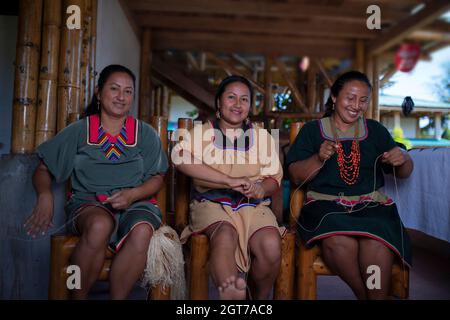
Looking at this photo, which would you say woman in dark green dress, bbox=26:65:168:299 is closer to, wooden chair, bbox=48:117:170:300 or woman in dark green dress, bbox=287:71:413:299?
wooden chair, bbox=48:117:170:300

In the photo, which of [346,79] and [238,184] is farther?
[346,79]

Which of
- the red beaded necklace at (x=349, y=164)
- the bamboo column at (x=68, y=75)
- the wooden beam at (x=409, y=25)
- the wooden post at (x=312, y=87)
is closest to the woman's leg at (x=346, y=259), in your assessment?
the red beaded necklace at (x=349, y=164)

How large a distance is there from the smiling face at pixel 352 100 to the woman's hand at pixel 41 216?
1.47 metres

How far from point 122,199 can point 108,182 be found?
0.16m

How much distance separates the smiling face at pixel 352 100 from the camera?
6.32 feet

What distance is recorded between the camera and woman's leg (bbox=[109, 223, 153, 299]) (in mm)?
1563

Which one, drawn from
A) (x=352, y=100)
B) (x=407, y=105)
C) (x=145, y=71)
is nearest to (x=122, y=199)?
(x=352, y=100)

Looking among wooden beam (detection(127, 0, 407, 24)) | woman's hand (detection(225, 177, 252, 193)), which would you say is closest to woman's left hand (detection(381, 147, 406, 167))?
woman's hand (detection(225, 177, 252, 193))

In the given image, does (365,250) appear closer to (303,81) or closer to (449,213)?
(449,213)

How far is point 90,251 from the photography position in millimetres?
A: 1541

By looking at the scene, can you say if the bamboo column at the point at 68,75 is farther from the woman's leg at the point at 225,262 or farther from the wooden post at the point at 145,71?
the wooden post at the point at 145,71

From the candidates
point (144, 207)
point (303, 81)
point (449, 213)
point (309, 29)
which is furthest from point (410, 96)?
point (303, 81)

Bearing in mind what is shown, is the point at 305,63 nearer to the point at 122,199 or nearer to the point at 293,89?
the point at 293,89

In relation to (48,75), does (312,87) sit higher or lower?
higher
